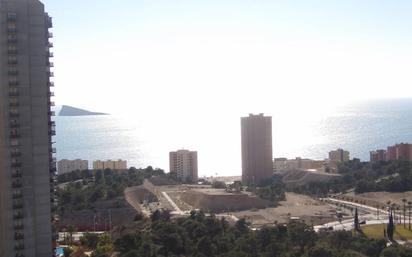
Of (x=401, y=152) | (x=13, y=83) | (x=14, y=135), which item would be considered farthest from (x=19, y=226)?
(x=401, y=152)

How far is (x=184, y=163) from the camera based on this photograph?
51.1m

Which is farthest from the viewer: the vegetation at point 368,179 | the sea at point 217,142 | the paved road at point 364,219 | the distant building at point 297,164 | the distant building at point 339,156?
the sea at point 217,142

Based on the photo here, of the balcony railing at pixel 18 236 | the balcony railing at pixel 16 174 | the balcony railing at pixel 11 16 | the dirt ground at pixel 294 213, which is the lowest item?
the dirt ground at pixel 294 213

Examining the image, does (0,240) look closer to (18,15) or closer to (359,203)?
(18,15)

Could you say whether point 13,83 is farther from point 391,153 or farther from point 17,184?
point 391,153

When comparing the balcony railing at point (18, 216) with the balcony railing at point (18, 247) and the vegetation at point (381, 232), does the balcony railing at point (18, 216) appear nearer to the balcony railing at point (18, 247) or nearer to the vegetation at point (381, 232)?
the balcony railing at point (18, 247)

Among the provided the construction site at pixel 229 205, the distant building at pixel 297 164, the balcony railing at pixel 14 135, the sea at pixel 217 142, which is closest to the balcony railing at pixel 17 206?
the balcony railing at pixel 14 135

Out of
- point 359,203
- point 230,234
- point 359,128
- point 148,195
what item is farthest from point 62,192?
point 359,128

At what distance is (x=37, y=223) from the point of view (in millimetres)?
15336

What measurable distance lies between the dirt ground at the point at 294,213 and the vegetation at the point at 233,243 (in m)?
8.42

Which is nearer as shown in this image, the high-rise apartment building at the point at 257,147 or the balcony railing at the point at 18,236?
the balcony railing at the point at 18,236

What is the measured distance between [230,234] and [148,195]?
49.0 ft

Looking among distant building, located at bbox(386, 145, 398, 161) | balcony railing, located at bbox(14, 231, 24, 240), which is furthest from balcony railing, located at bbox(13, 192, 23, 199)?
distant building, located at bbox(386, 145, 398, 161)

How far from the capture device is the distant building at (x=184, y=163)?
5078 centimetres
